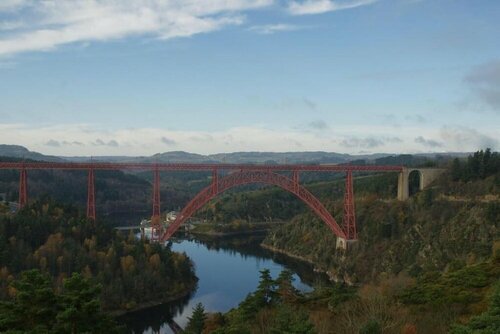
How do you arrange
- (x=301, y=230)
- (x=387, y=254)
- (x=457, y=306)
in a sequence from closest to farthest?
1. (x=457, y=306)
2. (x=387, y=254)
3. (x=301, y=230)

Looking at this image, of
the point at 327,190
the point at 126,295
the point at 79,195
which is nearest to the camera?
the point at 126,295

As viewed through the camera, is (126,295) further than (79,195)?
No

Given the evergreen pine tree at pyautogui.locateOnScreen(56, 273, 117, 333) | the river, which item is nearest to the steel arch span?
the river

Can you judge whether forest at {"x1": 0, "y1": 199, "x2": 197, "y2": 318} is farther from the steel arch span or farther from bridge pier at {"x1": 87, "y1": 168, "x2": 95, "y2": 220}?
the steel arch span

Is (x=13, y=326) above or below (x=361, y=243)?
above

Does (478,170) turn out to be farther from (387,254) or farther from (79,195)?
(79,195)

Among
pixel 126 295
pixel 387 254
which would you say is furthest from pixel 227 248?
pixel 126 295

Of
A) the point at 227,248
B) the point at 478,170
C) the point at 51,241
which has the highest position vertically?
the point at 478,170
